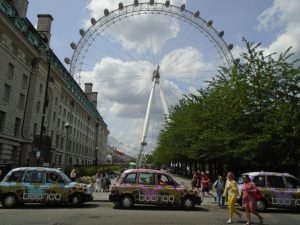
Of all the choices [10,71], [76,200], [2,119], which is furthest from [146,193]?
[10,71]

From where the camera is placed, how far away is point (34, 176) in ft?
62.2

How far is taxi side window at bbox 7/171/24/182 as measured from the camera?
18719 mm

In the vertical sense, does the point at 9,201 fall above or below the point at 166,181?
below

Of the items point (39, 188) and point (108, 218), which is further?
point (39, 188)

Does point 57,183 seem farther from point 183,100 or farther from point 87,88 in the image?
point 87,88

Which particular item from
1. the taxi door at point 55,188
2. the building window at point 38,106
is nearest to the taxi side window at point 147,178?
the taxi door at point 55,188

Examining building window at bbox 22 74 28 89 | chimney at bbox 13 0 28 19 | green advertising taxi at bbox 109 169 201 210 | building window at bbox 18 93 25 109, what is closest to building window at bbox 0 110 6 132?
building window at bbox 18 93 25 109

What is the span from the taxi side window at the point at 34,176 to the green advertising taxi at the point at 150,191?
3524mm

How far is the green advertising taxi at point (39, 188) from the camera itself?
18406 millimetres

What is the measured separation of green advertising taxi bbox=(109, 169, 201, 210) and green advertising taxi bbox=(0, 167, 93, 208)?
→ 1.82 metres

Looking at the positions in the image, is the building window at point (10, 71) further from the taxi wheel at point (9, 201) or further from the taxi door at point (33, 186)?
the taxi wheel at point (9, 201)

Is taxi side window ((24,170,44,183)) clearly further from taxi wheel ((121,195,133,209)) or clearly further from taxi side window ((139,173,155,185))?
taxi side window ((139,173,155,185))

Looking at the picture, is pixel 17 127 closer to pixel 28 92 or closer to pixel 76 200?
pixel 28 92

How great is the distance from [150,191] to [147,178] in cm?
70
